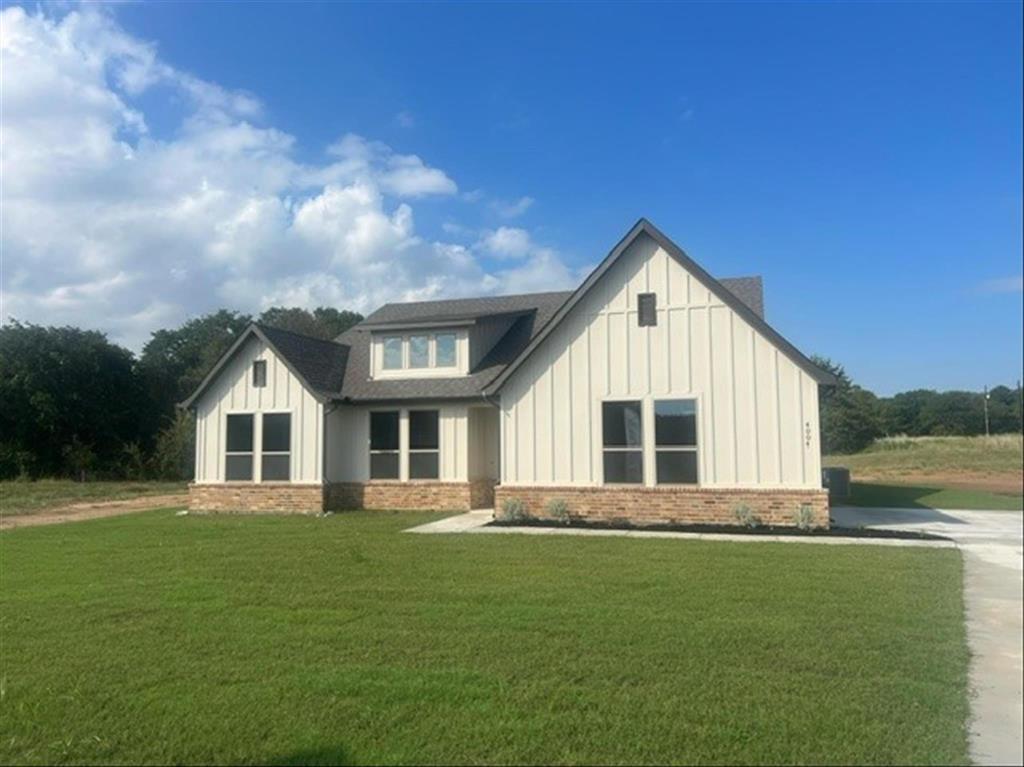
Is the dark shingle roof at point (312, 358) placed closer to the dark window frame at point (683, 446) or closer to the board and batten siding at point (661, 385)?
the board and batten siding at point (661, 385)

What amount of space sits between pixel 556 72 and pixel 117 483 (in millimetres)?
24873

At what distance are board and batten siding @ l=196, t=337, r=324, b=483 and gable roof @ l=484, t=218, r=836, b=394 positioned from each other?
17.6 feet

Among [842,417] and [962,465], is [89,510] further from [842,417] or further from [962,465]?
[962,465]

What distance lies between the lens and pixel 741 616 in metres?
6.73

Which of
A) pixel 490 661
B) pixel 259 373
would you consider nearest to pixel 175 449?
pixel 259 373

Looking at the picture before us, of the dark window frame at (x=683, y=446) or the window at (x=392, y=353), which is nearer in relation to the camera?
the dark window frame at (x=683, y=446)

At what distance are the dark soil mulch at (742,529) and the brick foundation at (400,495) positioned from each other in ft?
9.30

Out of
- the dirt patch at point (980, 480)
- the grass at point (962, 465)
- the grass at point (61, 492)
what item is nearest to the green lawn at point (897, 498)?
the grass at point (962, 465)

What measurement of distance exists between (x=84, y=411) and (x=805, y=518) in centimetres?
2278

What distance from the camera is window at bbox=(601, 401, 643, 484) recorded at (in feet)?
48.3

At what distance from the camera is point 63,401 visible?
72.0 ft

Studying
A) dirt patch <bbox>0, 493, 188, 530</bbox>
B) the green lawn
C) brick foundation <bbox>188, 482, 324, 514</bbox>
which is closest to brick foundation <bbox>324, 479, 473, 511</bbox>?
brick foundation <bbox>188, 482, 324, 514</bbox>

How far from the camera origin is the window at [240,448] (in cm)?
1870

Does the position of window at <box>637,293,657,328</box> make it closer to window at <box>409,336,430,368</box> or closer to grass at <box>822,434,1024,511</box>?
window at <box>409,336,430,368</box>
